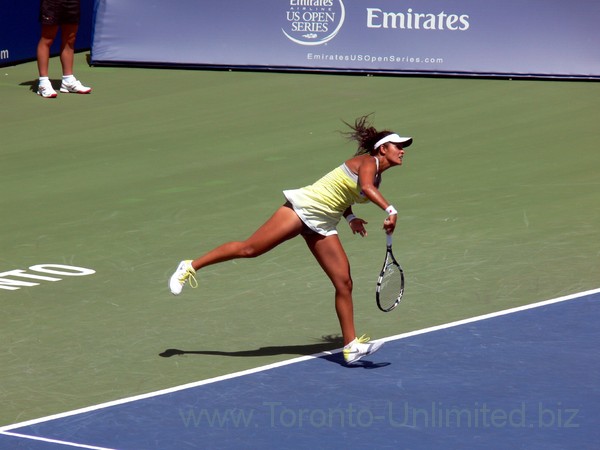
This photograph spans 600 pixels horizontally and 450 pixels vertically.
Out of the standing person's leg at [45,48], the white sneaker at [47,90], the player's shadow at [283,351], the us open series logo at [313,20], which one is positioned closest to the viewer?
the player's shadow at [283,351]

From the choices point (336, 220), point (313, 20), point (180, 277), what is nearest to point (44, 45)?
point (313, 20)

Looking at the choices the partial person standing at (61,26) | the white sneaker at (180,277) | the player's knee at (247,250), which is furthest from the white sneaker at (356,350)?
the partial person standing at (61,26)

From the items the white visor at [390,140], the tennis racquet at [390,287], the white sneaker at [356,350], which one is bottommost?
the white sneaker at [356,350]

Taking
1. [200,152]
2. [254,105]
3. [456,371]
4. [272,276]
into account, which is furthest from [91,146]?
[456,371]

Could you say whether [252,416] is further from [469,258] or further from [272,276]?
[469,258]

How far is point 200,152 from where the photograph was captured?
17594mm

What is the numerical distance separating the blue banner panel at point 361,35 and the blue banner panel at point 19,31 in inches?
54.0

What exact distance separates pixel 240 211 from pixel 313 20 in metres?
6.62

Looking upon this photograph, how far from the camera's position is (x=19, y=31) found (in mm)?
22531

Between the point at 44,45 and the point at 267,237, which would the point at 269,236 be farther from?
the point at 44,45

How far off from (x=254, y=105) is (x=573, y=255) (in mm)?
7580

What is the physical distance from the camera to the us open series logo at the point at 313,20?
20.6m

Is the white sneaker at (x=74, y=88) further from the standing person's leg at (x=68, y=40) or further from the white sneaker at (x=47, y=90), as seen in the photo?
the standing person's leg at (x=68, y=40)

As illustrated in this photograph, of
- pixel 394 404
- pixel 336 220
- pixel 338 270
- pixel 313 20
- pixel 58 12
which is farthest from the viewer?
pixel 313 20
